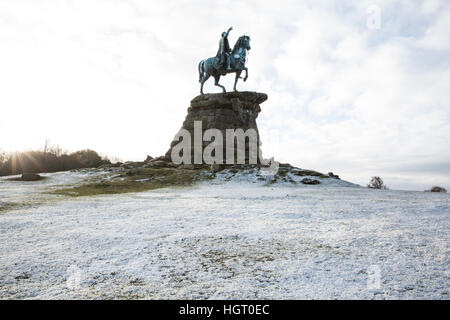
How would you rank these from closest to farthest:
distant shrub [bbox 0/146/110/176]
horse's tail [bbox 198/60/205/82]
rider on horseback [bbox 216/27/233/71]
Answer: rider on horseback [bbox 216/27/233/71]
horse's tail [bbox 198/60/205/82]
distant shrub [bbox 0/146/110/176]

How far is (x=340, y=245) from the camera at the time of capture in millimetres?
4055

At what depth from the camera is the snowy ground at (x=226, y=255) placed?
2.78 m

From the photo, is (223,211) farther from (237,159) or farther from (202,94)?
(202,94)

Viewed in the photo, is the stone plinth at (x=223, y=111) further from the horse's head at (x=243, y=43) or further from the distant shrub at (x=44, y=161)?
the distant shrub at (x=44, y=161)

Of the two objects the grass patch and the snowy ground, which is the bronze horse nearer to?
the grass patch

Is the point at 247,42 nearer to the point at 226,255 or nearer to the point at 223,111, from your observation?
the point at 223,111

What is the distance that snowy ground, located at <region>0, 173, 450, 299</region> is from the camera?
278 centimetres

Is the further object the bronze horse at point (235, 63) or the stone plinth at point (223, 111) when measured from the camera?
the stone plinth at point (223, 111)

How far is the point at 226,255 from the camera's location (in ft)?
12.4

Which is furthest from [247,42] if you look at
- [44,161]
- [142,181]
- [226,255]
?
[44,161]

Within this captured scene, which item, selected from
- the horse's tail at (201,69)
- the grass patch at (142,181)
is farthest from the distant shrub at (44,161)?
the horse's tail at (201,69)

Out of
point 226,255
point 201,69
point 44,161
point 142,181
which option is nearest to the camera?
point 226,255

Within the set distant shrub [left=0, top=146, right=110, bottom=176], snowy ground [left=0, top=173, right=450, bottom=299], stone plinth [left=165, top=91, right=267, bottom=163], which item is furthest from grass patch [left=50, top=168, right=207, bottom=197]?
distant shrub [left=0, top=146, right=110, bottom=176]

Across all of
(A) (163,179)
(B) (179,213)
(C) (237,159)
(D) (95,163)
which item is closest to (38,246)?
(B) (179,213)
